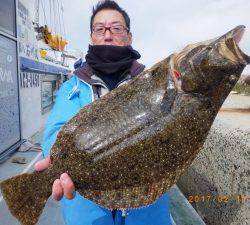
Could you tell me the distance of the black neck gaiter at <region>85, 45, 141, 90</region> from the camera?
297cm

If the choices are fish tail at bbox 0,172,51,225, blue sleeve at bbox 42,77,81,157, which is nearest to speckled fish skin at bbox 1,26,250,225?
fish tail at bbox 0,172,51,225

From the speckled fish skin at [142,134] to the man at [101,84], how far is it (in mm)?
395

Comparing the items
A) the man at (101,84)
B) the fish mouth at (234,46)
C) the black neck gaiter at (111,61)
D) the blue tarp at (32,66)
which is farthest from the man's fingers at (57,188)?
the blue tarp at (32,66)

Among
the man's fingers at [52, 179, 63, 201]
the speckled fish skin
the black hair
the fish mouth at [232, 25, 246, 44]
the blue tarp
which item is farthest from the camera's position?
the blue tarp

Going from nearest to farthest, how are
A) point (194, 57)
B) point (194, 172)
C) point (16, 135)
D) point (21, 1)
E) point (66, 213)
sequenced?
point (194, 57), point (66, 213), point (194, 172), point (16, 135), point (21, 1)

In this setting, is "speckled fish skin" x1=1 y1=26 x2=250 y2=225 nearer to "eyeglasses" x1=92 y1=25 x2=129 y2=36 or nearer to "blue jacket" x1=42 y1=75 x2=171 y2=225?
"blue jacket" x1=42 y1=75 x2=171 y2=225

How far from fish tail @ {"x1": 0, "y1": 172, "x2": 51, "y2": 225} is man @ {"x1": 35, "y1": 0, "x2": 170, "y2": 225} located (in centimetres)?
28

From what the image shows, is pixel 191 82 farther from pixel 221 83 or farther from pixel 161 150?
pixel 161 150

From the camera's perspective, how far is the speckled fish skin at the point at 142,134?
2137 millimetres

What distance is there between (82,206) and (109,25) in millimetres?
1448

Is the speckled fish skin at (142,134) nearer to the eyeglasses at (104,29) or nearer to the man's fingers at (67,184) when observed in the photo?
the man's fingers at (67,184)

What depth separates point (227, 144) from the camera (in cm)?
386

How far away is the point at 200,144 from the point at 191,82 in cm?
39

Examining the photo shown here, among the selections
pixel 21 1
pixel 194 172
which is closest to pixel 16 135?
pixel 21 1
